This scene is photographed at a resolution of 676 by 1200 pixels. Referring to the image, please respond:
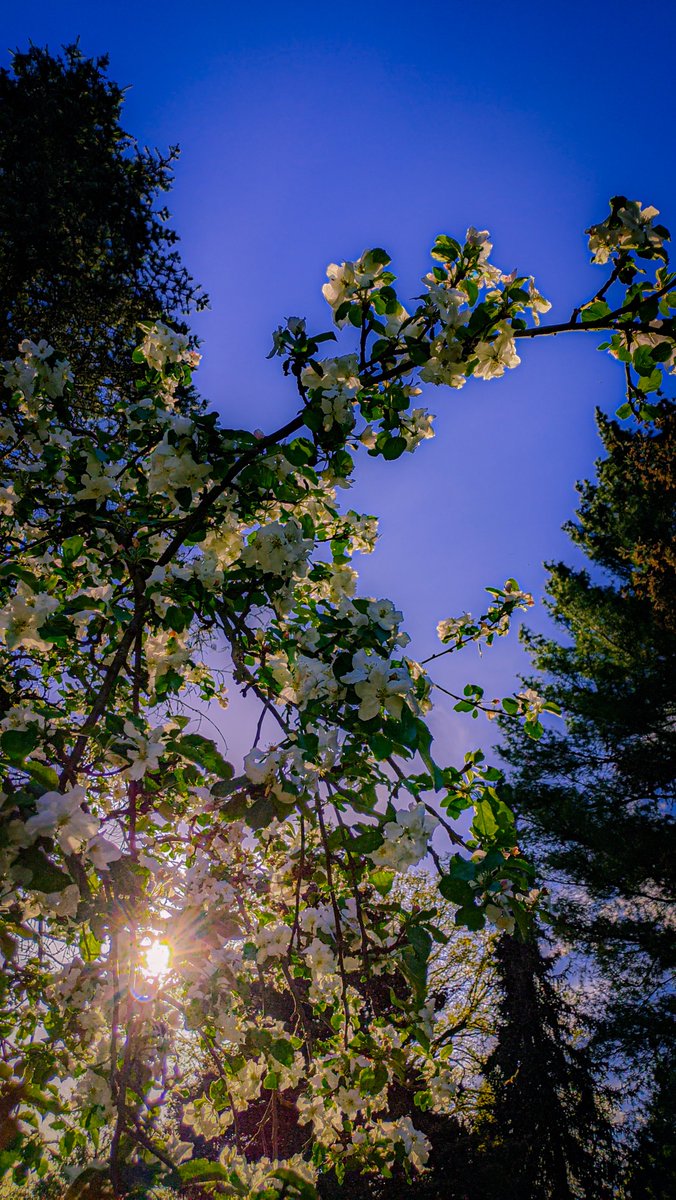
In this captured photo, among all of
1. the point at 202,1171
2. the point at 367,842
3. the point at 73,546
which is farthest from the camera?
the point at 73,546

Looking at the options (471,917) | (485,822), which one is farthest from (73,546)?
(471,917)

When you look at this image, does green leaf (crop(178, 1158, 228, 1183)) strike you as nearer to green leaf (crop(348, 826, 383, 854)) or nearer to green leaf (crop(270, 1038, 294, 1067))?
green leaf (crop(270, 1038, 294, 1067))

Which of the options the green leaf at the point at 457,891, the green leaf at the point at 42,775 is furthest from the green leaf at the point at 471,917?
the green leaf at the point at 42,775

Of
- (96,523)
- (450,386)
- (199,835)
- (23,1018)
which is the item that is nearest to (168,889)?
(199,835)

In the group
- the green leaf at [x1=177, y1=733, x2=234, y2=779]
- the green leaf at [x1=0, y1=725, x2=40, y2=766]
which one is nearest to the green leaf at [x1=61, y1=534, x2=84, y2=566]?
the green leaf at [x1=177, y1=733, x2=234, y2=779]

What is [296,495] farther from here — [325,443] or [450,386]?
[450,386]

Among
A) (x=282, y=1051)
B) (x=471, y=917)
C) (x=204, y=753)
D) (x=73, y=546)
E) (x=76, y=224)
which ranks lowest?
(x=282, y=1051)

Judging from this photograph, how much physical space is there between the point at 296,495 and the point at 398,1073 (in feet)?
6.48

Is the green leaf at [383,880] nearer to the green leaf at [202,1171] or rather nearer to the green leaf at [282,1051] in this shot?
the green leaf at [282,1051]

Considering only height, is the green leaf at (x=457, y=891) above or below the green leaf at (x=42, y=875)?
above

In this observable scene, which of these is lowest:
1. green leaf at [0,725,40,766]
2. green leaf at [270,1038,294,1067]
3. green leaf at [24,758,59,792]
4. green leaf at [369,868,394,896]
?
green leaf at [270,1038,294,1067]

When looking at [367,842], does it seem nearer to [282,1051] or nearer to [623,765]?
[282,1051]

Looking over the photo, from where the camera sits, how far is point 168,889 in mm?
2875

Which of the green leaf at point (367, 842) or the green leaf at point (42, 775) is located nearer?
the green leaf at point (42, 775)
